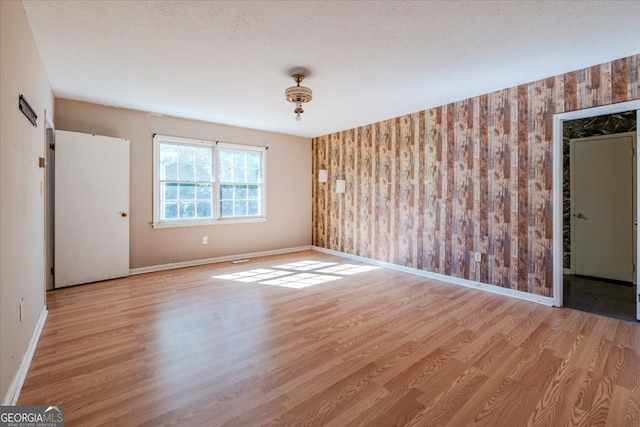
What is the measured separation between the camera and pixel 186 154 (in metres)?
5.05

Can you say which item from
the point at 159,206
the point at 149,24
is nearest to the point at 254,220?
the point at 159,206

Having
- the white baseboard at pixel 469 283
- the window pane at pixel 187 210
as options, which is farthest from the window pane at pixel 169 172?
the white baseboard at pixel 469 283

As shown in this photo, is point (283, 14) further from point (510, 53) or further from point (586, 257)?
point (586, 257)

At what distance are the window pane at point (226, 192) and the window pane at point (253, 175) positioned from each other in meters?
0.43

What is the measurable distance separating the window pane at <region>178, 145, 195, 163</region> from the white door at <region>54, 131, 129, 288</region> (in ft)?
2.73

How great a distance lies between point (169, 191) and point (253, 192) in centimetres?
154

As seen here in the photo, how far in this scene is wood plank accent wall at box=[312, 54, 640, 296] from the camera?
329cm

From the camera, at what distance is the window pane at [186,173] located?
16.4 ft

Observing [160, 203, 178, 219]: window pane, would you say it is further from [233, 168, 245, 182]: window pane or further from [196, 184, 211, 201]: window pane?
[233, 168, 245, 182]: window pane

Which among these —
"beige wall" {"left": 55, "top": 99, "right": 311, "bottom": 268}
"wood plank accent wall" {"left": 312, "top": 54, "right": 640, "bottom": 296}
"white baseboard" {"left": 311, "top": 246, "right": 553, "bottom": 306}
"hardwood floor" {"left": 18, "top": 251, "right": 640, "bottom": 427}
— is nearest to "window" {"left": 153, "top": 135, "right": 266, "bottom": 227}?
"beige wall" {"left": 55, "top": 99, "right": 311, "bottom": 268}

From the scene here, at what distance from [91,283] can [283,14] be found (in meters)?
4.17

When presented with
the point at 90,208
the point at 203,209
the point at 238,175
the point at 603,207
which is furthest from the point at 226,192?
the point at 603,207

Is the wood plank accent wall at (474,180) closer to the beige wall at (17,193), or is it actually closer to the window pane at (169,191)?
the window pane at (169,191)

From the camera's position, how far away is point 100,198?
4.05 m
